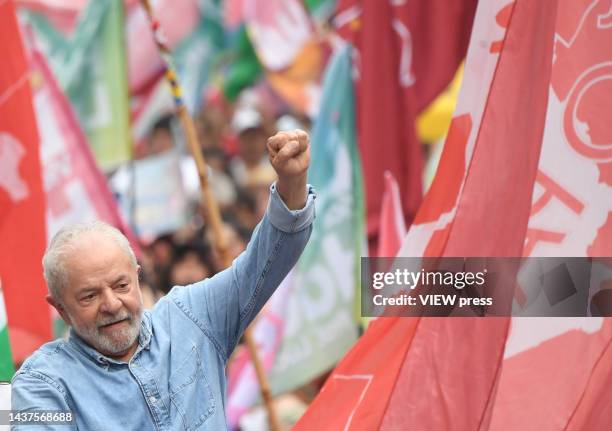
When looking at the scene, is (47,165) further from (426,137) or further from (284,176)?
(284,176)

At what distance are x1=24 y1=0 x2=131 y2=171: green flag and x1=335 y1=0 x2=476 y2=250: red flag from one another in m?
1.38

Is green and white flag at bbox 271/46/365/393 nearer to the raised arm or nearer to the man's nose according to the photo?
the raised arm

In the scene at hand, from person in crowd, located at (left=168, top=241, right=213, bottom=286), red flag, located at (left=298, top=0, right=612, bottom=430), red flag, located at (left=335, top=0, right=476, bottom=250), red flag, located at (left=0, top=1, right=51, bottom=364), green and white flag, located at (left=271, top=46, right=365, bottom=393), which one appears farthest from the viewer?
person in crowd, located at (left=168, top=241, right=213, bottom=286)

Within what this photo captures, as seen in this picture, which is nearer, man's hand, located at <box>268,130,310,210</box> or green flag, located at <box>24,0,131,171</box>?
man's hand, located at <box>268,130,310,210</box>

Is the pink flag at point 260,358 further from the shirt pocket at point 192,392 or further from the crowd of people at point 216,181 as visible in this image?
the shirt pocket at point 192,392

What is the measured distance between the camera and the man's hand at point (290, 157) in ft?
9.39

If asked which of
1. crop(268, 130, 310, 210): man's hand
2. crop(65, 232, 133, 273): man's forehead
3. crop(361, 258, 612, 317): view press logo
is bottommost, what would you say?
crop(361, 258, 612, 317): view press logo

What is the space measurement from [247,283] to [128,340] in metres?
0.35

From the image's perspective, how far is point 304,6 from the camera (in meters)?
8.84

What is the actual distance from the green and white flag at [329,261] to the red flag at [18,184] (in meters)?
1.37

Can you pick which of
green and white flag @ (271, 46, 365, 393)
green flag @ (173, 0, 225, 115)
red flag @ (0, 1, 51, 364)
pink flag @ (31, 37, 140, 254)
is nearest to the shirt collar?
red flag @ (0, 1, 51, 364)

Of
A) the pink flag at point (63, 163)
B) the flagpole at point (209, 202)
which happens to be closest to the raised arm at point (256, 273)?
the flagpole at point (209, 202)

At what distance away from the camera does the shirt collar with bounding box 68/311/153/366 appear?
2.86m

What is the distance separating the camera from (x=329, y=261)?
18.2 ft
